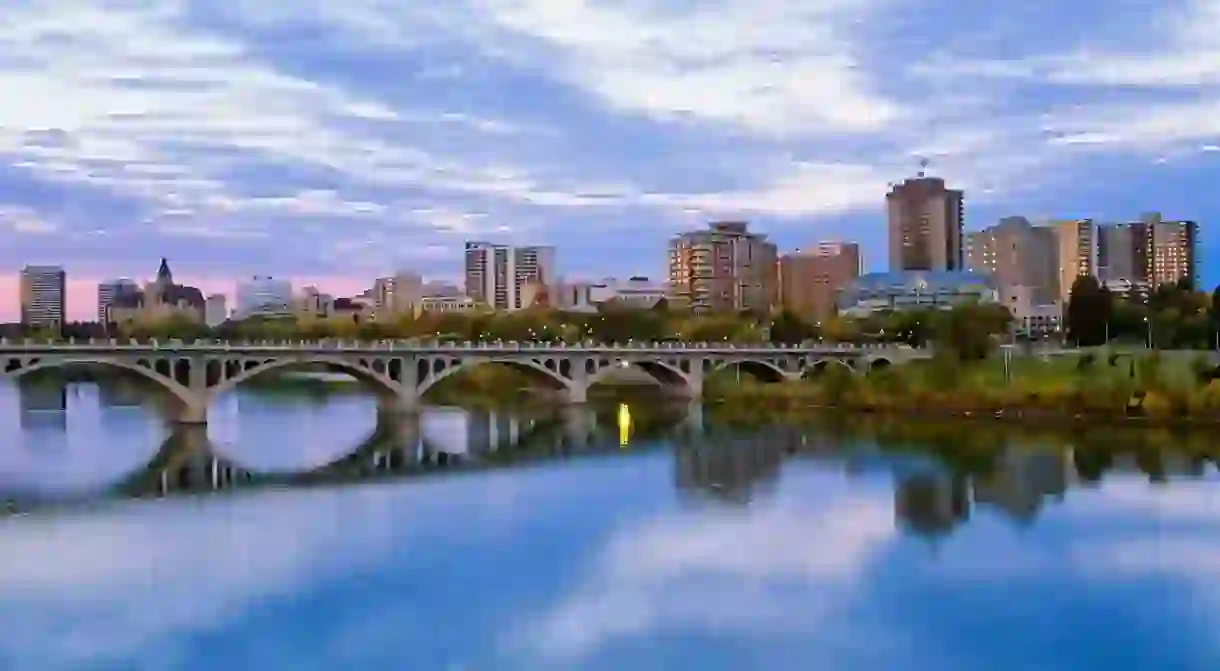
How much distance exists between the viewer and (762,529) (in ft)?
70.4

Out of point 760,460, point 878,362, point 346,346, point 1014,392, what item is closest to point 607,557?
point 760,460

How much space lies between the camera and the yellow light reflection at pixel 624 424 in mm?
36000

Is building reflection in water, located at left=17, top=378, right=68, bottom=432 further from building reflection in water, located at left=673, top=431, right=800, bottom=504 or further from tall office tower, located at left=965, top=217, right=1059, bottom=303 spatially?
tall office tower, located at left=965, top=217, right=1059, bottom=303

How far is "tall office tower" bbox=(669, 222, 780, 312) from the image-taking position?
120375 millimetres

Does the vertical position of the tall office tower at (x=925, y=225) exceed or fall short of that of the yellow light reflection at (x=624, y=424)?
it exceeds it

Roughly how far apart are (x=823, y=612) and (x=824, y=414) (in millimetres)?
27409

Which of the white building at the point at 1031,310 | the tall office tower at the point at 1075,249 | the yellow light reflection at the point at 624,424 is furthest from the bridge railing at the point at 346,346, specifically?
the tall office tower at the point at 1075,249

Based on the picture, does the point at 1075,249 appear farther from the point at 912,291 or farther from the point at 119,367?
the point at 119,367

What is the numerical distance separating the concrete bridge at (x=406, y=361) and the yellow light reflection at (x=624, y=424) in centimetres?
163

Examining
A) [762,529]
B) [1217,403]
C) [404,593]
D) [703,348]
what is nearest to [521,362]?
[703,348]

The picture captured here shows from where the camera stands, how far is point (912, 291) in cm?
9450

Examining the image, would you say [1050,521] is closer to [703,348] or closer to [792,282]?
[703,348]

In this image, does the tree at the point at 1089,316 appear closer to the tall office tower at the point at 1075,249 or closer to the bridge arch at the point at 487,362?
the bridge arch at the point at 487,362

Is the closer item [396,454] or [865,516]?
[865,516]
